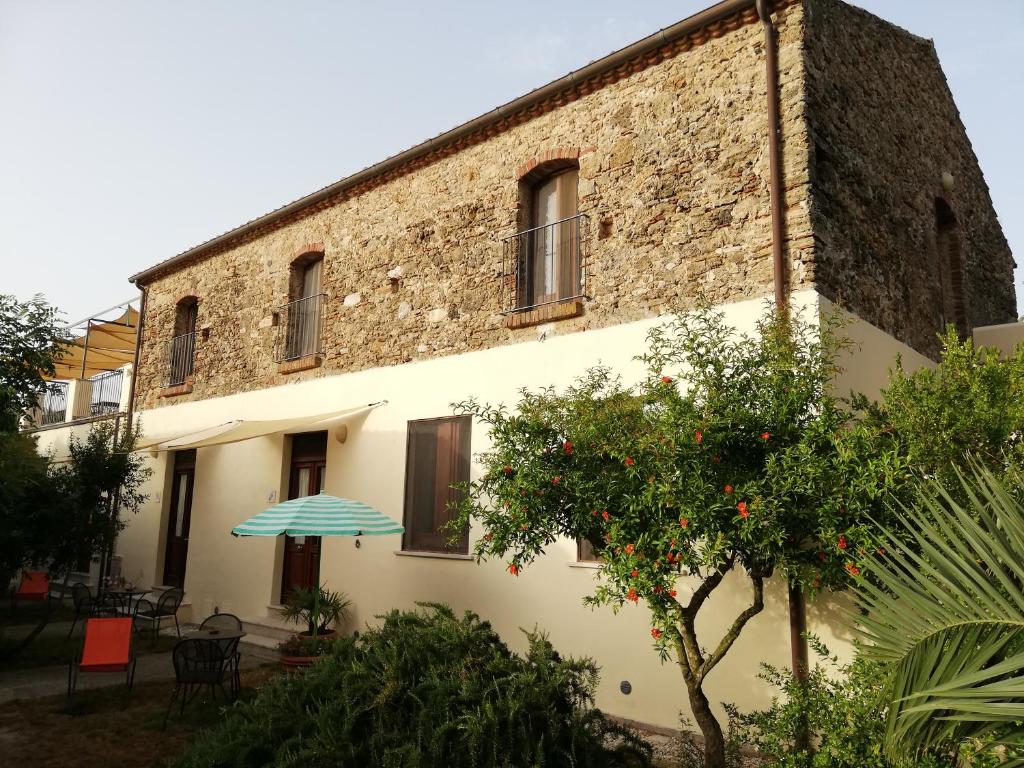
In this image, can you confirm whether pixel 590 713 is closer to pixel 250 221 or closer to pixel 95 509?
pixel 95 509

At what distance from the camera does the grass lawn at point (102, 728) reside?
5984mm

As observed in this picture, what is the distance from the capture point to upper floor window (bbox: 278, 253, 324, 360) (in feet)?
38.8

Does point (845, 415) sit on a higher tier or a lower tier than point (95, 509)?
higher

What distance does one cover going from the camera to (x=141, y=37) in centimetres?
746

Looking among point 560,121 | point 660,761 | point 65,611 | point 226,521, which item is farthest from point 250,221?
point 660,761

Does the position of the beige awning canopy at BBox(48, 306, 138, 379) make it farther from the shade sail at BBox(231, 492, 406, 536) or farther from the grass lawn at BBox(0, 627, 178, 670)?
the shade sail at BBox(231, 492, 406, 536)

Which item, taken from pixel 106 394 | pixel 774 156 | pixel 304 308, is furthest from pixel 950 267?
pixel 106 394

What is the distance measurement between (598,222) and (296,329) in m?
6.12

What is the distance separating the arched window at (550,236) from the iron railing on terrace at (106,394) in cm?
1286

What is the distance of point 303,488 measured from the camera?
1160 cm

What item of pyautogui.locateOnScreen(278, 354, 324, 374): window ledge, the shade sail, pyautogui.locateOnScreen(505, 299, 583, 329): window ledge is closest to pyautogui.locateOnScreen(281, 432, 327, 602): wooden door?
pyautogui.locateOnScreen(278, 354, 324, 374): window ledge

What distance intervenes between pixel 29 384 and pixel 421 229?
707cm

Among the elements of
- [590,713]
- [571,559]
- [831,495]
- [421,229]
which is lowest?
[590,713]

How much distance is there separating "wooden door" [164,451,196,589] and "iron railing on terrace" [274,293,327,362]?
147 inches
